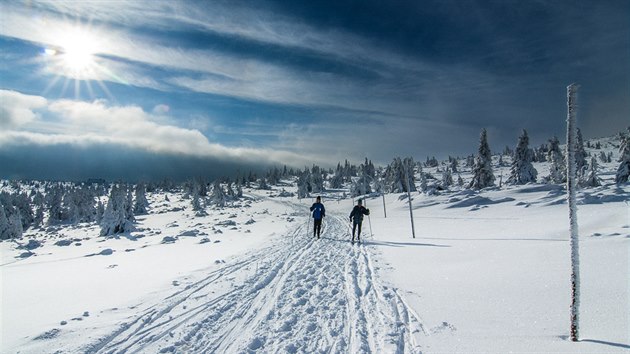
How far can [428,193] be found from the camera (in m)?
54.7

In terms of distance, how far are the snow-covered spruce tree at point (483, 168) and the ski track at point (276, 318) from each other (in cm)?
5969

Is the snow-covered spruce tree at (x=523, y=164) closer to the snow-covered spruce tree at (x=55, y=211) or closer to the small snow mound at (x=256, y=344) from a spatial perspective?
the small snow mound at (x=256, y=344)

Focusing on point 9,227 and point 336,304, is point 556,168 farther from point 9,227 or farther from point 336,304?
point 9,227

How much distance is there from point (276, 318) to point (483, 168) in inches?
2563

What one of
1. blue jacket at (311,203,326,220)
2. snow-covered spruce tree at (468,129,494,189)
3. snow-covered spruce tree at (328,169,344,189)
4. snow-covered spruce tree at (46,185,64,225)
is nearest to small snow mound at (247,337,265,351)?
blue jacket at (311,203,326,220)

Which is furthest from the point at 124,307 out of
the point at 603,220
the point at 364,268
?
the point at 603,220

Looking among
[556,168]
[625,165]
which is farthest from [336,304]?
[556,168]

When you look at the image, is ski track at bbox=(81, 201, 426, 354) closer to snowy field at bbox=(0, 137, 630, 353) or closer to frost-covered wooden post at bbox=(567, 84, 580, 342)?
snowy field at bbox=(0, 137, 630, 353)

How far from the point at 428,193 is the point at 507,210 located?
24197 millimetres

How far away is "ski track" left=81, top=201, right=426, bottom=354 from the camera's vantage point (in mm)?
4988

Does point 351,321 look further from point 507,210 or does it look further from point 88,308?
point 507,210

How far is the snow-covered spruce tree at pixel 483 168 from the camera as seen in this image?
61.0 m

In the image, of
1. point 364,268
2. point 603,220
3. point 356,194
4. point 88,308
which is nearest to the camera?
point 88,308

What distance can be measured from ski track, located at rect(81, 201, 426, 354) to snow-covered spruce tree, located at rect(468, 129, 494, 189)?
59.7 metres
